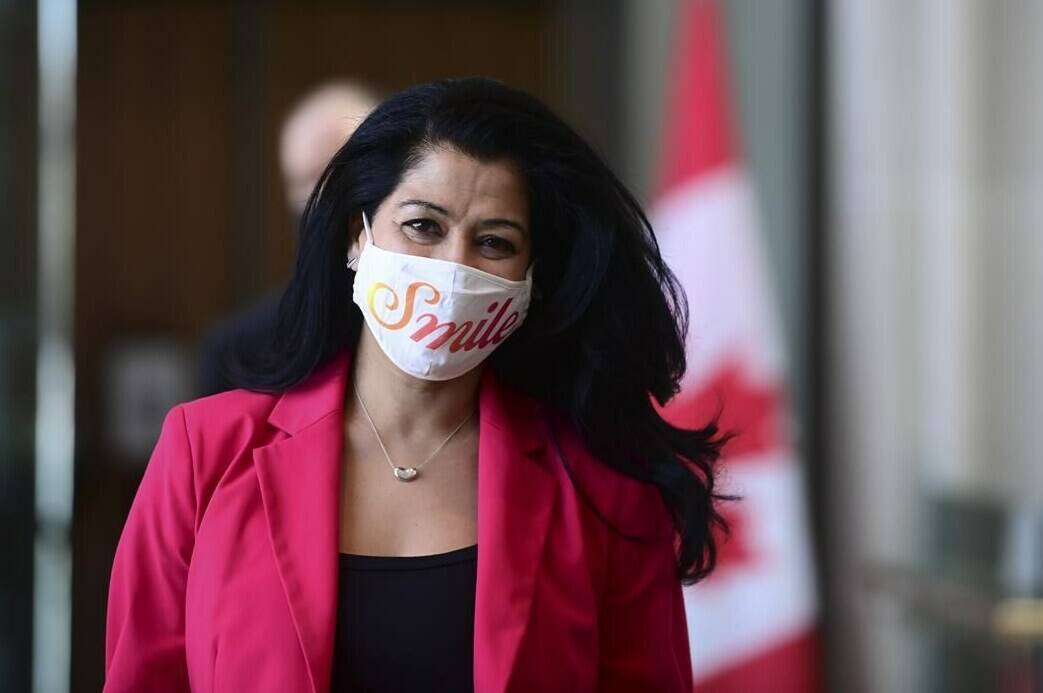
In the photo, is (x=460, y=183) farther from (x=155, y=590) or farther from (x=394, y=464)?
(x=155, y=590)

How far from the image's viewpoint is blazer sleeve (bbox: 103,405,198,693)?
1736 mm

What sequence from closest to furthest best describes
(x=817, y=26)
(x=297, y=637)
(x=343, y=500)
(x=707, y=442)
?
(x=297, y=637)
(x=343, y=500)
(x=707, y=442)
(x=817, y=26)

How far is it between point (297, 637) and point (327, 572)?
0.08 metres

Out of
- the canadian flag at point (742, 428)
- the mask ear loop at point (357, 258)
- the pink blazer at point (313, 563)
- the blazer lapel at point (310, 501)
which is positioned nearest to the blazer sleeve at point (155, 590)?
the pink blazer at point (313, 563)

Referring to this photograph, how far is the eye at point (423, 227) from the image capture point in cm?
179

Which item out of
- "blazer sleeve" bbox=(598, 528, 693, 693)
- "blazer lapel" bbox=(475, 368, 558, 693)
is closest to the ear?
"blazer lapel" bbox=(475, 368, 558, 693)

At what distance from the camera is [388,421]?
1.91 metres

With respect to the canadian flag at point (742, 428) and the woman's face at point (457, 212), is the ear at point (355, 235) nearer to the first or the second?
the woman's face at point (457, 212)

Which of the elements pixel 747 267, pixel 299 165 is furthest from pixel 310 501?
pixel 747 267

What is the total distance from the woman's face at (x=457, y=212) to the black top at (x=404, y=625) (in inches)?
15.3

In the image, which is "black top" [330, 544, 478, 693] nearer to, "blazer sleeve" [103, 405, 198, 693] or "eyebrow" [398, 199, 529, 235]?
"blazer sleeve" [103, 405, 198, 693]

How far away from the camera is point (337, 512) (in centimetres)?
180

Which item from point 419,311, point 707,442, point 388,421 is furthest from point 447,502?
point 707,442

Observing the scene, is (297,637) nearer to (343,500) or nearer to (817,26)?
(343,500)
